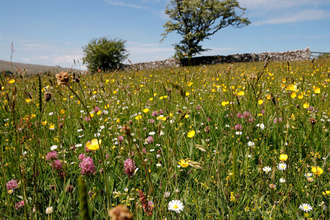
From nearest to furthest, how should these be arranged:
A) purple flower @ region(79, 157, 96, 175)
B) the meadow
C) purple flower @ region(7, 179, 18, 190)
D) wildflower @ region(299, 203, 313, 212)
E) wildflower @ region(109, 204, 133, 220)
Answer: wildflower @ region(109, 204, 133, 220), the meadow, wildflower @ region(299, 203, 313, 212), purple flower @ region(7, 179, 18, 190), purple flower @ region(79, 157, 96, 175)

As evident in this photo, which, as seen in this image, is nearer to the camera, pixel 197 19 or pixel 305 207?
pixel 305 207

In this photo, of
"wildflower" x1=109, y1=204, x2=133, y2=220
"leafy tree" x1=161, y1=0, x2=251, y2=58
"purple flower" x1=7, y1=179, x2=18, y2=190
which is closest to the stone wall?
"leafy tree" x1=161, y1=0, x2=251, y2=58

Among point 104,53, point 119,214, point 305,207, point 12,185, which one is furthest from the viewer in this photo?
point 104,53

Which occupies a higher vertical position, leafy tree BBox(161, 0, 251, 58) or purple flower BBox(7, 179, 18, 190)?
leafy tree BBox(161, 0, 251, 58)

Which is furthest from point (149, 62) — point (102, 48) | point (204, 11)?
point (204, 11)

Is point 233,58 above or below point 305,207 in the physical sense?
above

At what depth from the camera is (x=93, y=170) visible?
1.55 meters

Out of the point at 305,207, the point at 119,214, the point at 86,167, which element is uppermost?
the point at 119,214

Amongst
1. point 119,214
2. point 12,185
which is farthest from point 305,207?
point 12,185

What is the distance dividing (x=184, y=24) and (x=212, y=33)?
14.0 feet

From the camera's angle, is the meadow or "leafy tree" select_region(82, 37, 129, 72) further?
"leafy tree" select_region(82, 37, 129, 72)

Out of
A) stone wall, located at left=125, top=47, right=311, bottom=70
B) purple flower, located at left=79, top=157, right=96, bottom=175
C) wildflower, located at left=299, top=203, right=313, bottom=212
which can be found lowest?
wildflower, located at left=299, top=203, right=313, bottom=212

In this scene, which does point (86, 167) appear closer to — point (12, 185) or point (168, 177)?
point (12, 185)

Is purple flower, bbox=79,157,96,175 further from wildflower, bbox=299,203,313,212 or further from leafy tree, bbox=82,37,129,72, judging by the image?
leafy tree, bbox=82,37,129,72
